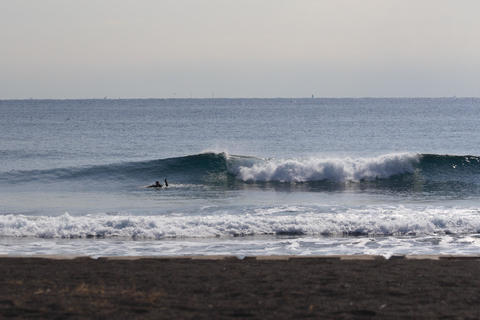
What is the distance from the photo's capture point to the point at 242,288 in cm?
803

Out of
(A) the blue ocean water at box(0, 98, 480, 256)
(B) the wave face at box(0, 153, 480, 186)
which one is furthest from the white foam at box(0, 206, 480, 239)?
(B) the wave face at box(0, 153, 480, 186)

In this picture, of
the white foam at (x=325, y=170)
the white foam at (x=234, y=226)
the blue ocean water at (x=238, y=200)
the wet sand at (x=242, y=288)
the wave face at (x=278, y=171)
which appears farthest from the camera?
the white foam at (x=325, y=170)

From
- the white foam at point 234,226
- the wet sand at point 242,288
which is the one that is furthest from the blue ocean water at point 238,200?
the wet sand at point 242,288

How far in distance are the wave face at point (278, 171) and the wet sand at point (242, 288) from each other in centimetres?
1886

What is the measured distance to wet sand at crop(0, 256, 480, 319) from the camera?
23.0 ft

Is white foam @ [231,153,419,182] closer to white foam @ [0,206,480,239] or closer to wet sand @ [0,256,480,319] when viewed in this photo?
white foam @ [0,206,480,239]

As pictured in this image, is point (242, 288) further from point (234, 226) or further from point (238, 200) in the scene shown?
point (238, 200)

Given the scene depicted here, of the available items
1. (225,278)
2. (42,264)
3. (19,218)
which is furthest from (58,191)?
(225,278)

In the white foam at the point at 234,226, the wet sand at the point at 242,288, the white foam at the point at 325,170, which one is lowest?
the white foam at the point at 234,226

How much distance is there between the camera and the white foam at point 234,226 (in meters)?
15.8

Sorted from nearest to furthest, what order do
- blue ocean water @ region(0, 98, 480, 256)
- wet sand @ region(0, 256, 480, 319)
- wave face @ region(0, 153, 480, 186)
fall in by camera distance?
wet sand @ region(0, 256, 480, 319) → blue ocean water @ region(0, 98, 480, 256) → wave face @ region(0, 153, 480, 186)

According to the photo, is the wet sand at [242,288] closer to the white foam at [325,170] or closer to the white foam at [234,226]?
the white foam at [234,226]

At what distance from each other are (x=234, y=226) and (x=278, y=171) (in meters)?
13.7

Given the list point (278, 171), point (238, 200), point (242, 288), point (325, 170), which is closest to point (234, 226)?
point (238, 200)
